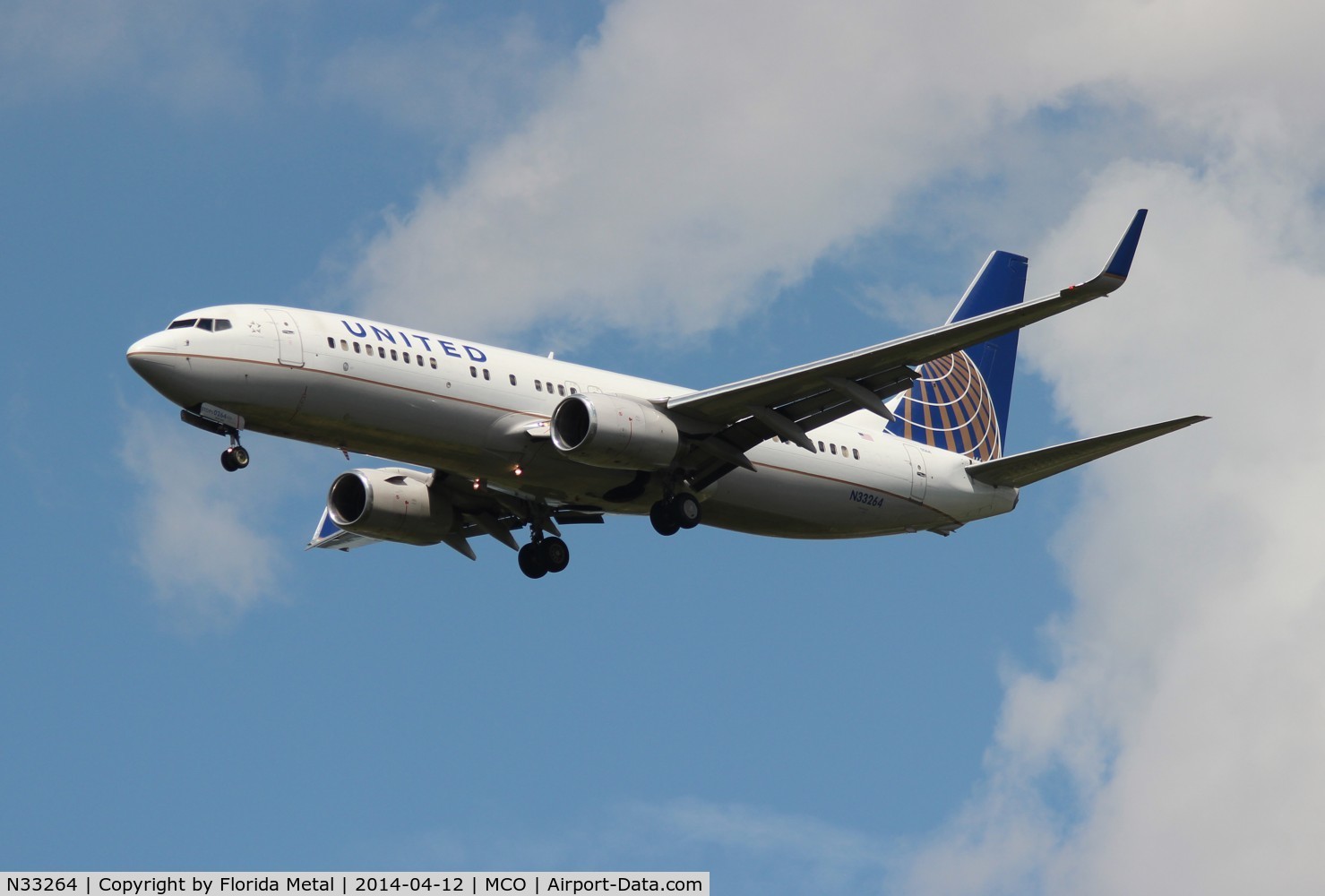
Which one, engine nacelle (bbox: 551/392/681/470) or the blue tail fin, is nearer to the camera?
engine nacelle (bbox: 551/392/681/470)

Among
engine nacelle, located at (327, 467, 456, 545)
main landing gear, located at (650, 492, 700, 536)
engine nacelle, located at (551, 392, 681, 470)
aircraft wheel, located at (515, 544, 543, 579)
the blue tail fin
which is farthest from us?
the blue tail fin

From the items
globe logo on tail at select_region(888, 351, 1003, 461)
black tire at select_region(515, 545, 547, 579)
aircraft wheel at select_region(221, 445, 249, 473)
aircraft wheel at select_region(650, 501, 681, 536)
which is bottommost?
aircraft wheel at select_region(221, 445, 249, 473)

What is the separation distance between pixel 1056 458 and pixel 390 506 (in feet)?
53.4

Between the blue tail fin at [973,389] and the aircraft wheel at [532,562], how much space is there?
10182 mm

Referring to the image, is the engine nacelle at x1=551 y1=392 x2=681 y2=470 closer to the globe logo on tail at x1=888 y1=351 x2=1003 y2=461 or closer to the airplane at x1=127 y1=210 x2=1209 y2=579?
the airplane at x1=127 y1=210 x2=1209 y2=579

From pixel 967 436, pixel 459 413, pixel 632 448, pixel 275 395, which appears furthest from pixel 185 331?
pixel 967 436

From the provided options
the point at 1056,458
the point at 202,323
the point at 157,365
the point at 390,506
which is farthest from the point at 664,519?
the point at 157,365

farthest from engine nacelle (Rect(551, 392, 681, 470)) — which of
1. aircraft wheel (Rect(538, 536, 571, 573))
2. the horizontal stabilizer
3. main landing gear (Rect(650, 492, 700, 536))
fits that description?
the horizontal stabilizer

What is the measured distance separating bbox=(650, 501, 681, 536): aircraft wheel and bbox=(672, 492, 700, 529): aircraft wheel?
0.07 meters

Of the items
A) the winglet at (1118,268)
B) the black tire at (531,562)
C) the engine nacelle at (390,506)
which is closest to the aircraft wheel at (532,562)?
the black tire at (531,562)

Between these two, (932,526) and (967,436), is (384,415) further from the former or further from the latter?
(967,436)

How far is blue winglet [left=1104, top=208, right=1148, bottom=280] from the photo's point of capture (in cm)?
3522

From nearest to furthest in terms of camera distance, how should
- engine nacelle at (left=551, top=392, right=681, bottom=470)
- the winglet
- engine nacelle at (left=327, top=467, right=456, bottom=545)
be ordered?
the winglet, engine nacelle at (left=551, top=392, right=681, bottom=470), engine nacelle at (left=327, top=467, right=456, bottom=545)

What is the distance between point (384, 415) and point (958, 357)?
20.8 meters
